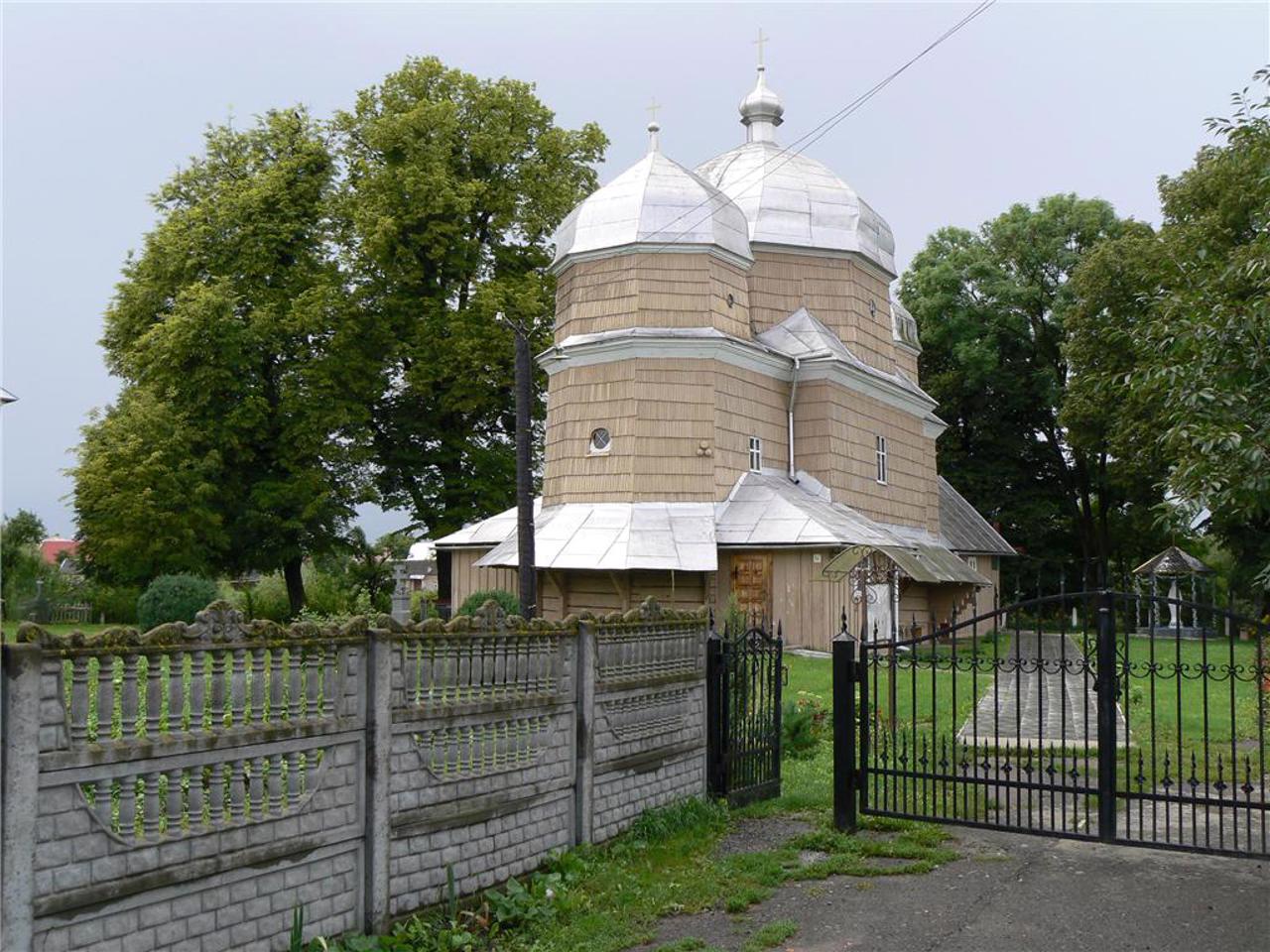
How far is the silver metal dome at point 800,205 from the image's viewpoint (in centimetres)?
3062

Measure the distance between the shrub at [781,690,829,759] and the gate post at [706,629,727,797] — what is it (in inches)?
97.3

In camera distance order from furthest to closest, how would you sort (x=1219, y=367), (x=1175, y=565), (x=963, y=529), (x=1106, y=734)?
1. (x=963, y=529)
2. (x=1175, y=565)
3. (x=1219, y=367)
4. (x=1106, y=734)

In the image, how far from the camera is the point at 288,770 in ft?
20.0

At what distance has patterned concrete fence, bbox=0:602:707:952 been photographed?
16.0ft

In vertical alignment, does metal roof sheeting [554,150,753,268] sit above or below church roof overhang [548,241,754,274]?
above

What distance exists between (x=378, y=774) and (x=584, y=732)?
2289 millimetres

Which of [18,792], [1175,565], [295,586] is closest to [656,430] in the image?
[295,586]

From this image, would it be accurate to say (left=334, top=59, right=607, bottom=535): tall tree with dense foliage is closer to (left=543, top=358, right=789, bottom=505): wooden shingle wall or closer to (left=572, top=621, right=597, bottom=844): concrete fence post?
(left=543, top=358, right=789, bottom=505): wooden shingle wall

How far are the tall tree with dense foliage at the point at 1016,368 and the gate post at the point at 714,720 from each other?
36456 mm

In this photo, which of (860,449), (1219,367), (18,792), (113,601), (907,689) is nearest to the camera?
(18,792)

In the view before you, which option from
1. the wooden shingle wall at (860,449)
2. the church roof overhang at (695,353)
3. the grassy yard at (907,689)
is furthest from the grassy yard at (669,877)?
the wooden shingle wall at (860,449)

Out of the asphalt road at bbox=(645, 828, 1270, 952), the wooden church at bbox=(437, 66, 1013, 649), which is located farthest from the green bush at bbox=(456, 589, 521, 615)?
the asphalt road at bbox=(645, 828, 1270, 952)

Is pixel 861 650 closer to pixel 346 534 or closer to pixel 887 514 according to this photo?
pixel 887 514

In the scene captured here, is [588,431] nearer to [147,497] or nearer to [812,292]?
[812,292]
